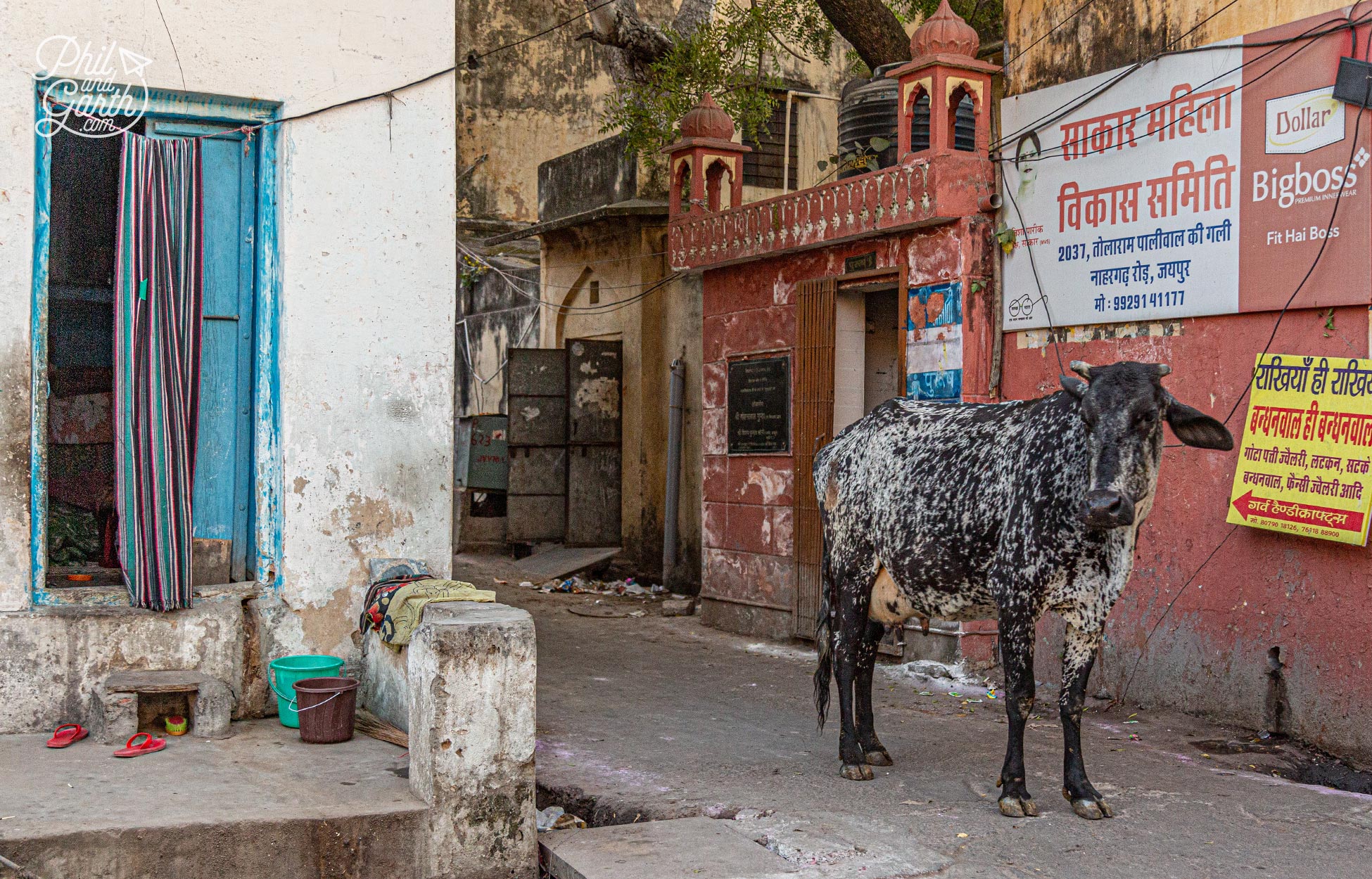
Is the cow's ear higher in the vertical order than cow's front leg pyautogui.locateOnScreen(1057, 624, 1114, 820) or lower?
higher

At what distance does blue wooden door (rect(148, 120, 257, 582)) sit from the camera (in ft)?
19.7

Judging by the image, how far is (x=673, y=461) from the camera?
41.2ft

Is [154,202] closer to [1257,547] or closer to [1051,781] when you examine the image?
[1051,781]

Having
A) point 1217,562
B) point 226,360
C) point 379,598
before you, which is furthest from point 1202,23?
point 226,360

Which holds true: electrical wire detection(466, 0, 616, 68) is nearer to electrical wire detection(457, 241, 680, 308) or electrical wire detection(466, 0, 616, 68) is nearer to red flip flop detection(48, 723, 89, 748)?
electrical wire detection(457, 241, 680, 308)

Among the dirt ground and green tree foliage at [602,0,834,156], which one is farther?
green tree foliage at [602,0,834,156]

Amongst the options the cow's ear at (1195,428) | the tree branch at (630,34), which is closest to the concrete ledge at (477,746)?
the cow's ear at (1195,428)

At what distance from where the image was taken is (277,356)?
6.01 meters

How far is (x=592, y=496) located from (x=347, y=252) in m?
8.07

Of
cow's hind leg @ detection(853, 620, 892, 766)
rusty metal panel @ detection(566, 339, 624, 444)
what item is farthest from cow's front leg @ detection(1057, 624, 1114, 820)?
rusty metal panel @ detection(566, 339, 624, 444)

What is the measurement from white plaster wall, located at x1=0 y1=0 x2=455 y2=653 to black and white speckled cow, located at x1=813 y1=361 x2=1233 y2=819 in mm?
2036

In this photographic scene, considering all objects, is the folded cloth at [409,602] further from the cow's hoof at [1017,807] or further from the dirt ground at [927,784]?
the cow's hoof at [1017,807]

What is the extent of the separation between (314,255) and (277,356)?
0.51 m

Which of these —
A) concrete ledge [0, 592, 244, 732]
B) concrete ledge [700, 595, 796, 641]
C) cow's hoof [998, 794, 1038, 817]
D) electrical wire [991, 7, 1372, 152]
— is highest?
electrical wire [991, 7, 1372, 152]
